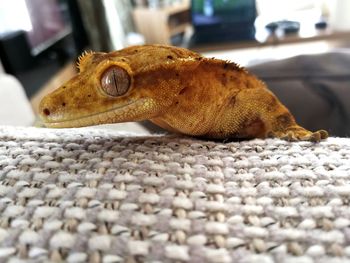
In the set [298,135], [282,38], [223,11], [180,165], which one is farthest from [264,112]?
[223,11]

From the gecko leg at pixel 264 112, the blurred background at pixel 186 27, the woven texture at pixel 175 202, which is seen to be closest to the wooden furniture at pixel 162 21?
the blurred background at pixel 186 27

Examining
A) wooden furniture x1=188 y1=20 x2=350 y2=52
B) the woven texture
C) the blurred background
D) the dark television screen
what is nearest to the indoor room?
the woven texture

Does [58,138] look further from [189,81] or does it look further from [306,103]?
[306,103]

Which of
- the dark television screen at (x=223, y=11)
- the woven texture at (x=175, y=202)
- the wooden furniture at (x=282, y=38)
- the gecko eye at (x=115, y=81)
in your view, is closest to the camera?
the woven texture at (x=175, y=202)

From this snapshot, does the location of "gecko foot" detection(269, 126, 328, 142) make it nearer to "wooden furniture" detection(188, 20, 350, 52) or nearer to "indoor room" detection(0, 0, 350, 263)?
"indoor room" detection(0, 0, 350, 263)

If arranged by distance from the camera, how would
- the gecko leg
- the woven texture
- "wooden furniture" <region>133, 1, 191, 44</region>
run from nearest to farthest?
the woven texture
the gecko leg
"wooden furniture" <region>133, 1, 191, 44</region>

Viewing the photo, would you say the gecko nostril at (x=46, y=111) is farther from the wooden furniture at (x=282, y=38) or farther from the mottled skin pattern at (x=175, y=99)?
the wooden furniture at (x=282, y=38)
